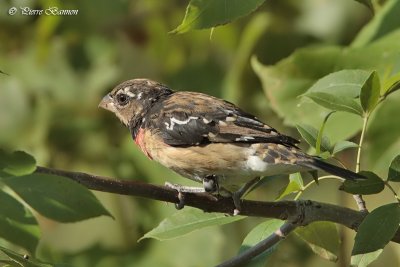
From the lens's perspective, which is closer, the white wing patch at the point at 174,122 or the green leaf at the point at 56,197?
the green leaf at the point at 56,197

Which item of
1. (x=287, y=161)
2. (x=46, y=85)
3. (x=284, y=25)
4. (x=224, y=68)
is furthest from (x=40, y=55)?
(x=287, y=161)

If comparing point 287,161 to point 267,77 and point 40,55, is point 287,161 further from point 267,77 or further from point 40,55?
point 40,55

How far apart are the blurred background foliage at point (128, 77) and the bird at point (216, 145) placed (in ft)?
2.87

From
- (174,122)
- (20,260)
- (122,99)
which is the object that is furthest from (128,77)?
(20,260)

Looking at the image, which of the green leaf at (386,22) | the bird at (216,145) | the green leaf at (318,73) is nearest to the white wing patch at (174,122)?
the bird at (216,145)

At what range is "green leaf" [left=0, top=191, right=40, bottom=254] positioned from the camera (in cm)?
315

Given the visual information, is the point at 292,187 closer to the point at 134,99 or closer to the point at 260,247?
the point at 260,247

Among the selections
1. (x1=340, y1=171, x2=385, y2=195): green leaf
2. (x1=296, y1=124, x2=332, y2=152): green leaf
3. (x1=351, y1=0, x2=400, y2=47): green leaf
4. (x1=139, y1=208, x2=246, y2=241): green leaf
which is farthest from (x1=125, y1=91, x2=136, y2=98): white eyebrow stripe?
(x1=340, y1=171, x2=385, y2=195): green leaf

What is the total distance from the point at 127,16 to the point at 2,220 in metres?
3.10

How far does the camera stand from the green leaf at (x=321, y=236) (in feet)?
11.1

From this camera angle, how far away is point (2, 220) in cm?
318

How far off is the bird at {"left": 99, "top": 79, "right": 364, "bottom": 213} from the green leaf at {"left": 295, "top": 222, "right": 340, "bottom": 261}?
8.2 inches

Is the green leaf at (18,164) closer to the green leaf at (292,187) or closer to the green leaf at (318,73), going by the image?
the green leaf at (292,187)

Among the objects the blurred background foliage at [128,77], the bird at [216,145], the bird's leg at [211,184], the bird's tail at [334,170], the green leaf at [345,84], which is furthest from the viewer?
the blurred background foliage at [128,77]
